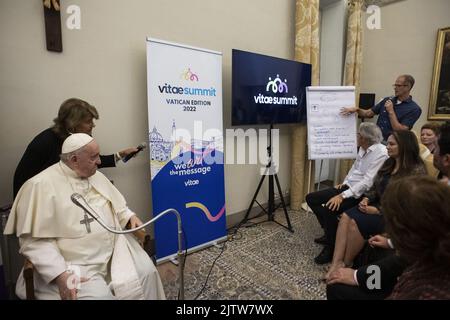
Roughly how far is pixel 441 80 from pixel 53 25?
4434mm

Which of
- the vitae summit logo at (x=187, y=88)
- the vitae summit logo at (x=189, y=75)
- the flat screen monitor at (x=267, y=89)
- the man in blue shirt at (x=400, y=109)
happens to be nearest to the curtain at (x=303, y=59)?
the flat screen monitor at (x=267, y=89)

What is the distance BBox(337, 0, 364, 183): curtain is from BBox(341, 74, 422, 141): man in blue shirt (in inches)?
35.5

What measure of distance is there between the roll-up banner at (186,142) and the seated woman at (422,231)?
1612 millimetres

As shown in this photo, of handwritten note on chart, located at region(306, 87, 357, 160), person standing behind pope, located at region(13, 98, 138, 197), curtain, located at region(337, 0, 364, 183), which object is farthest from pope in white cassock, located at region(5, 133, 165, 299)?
curtain, located at region(337, 0, 364, 183)

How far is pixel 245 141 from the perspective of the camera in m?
3.12

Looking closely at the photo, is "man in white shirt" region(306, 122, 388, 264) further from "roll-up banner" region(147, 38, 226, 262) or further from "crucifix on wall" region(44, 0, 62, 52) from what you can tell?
"crucifix on wall" region(44, 0, 62, 52)

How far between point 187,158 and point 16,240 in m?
1.33

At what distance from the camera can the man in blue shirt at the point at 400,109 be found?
2917mm

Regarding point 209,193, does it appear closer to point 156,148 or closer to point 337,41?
point 156,148

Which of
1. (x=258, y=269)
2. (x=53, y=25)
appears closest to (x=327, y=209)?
(x=258, y=269)

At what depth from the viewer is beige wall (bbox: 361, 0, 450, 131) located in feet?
11.6

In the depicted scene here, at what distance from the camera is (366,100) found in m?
4.05

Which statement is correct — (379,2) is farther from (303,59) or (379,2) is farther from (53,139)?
(53,139)
